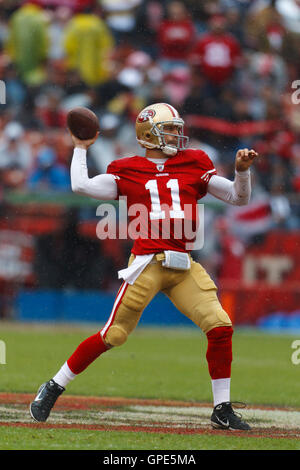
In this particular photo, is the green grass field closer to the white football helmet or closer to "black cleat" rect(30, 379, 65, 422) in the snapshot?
"black cleat" rect(30, 379, 65, 422)

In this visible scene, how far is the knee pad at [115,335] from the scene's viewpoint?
191 inches

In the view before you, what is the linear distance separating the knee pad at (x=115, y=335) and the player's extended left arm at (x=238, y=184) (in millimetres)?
935

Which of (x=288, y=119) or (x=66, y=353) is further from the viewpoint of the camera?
(x=288, y=119)

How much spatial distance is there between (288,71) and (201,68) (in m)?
1.24

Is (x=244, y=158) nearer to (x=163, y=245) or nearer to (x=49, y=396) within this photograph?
(x=163, y=245)

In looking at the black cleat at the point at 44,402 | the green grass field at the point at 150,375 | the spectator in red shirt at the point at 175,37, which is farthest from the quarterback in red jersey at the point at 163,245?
the spectator in red shirt at the point at 175,37

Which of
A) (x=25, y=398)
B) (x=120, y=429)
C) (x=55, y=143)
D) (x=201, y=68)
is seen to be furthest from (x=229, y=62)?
(x=120, y=429)

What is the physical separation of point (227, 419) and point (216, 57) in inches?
349

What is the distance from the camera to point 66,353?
8523 mm

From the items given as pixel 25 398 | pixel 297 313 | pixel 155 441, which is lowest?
pixel 155 441

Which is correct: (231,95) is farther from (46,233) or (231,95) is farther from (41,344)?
(41,344)

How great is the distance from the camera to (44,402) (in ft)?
16.0

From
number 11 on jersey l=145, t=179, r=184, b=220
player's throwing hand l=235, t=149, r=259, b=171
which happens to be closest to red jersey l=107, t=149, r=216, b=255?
number 11 on jersey l=145, t=179, r=184, b=220

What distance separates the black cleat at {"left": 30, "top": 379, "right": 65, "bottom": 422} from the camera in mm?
4824
